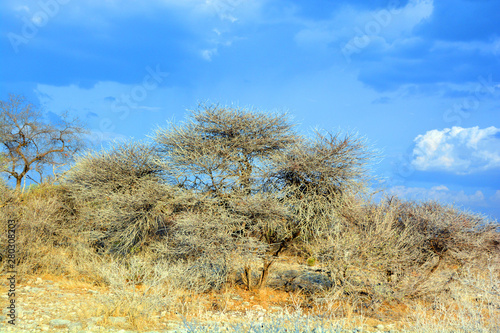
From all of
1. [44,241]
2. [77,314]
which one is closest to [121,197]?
[44,241]

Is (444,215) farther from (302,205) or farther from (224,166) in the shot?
(224,166)

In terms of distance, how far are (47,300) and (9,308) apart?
1053mm

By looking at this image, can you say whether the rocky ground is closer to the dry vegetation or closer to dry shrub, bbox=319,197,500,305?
the dry vegetation

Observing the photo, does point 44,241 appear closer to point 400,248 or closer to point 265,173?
point 265,173

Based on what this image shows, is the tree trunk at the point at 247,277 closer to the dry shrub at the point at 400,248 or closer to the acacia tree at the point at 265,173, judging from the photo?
the acacia tree at the point at 265,173

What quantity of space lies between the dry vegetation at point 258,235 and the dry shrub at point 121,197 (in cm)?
6

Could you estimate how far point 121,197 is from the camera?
11.3 m

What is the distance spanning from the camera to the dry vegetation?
9055 millimetres

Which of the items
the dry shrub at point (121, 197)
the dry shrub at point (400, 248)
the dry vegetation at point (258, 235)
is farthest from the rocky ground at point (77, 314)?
the dry shrub at point (121, 197)

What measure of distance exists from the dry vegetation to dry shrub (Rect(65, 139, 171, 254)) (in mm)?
62

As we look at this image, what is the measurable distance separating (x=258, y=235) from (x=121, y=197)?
4.32m

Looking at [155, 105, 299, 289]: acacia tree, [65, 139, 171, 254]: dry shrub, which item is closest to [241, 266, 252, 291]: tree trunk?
[155, 105, 299, 289]: acacia tree

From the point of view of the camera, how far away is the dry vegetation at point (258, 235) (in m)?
9.05

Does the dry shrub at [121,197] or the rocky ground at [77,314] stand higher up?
the dry shrub at [121,197]
